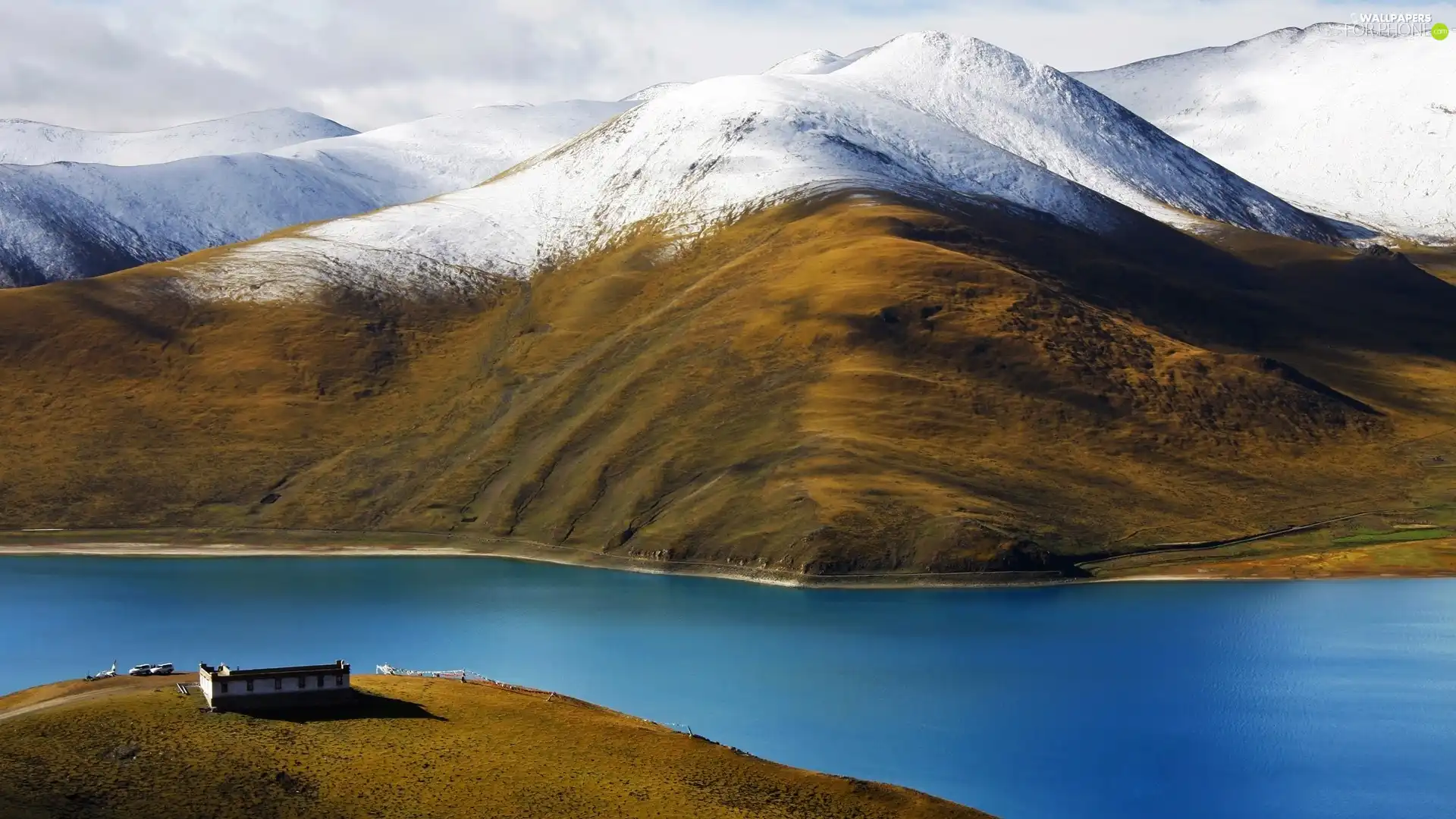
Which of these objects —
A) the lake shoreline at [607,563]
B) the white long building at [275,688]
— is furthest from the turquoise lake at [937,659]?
→ the white long building at [275,688]

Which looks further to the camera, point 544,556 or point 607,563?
point 544,556

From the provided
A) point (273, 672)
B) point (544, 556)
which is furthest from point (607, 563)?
point (273, 672)

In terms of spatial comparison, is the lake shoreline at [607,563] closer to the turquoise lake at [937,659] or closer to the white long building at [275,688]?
the turquoise lake at [937,659]

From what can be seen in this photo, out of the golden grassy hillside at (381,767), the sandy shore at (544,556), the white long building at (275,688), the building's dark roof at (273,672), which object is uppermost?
the sandy shore at (544,556)

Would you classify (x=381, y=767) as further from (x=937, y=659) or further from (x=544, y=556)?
(x=544, y=556)

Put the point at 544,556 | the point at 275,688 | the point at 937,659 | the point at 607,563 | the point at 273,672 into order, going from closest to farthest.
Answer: the point at 273,672, the point at 275,688, the point at 937,659, the point at 607,563, the point at 544,556

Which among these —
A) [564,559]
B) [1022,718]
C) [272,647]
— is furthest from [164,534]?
[1022,718]

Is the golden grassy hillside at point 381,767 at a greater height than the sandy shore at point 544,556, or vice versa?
the sandy shore at point 544,556
